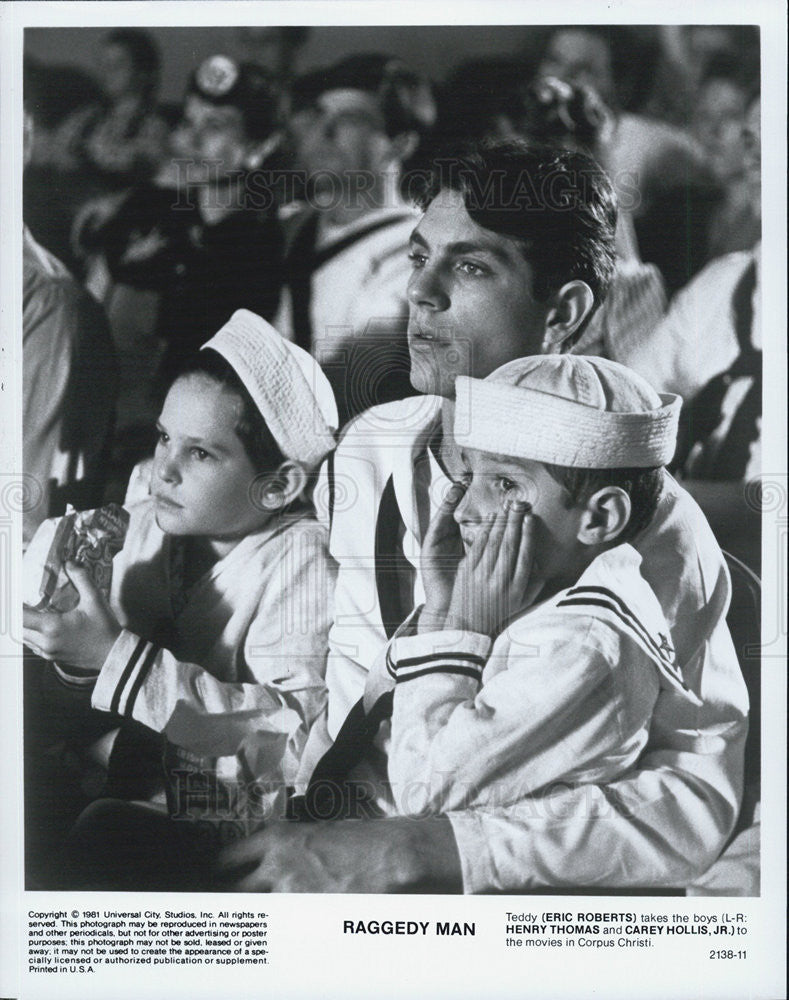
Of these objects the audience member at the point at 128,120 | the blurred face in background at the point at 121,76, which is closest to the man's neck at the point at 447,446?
the audience member at the point at 128,120

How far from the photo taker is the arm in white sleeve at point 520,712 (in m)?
1.63

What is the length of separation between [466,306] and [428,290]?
76 mm

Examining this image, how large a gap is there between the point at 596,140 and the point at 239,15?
0.70 m

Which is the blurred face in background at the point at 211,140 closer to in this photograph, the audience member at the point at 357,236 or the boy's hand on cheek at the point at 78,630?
the audience member at the point at 357,236

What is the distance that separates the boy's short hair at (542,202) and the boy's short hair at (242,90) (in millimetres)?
324

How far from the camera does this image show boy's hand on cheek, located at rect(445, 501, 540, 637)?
1648 mm

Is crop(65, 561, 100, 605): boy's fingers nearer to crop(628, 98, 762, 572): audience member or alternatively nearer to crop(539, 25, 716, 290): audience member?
crop(628, 98, 762, 572): audience member

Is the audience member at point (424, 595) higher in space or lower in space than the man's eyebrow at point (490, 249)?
lower

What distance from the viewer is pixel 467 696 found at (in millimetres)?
1629

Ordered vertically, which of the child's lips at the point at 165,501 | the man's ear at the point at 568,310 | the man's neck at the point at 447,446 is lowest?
the child's lips at the point at 165,501

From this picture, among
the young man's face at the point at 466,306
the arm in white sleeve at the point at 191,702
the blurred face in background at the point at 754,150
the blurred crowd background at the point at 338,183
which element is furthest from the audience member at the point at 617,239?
the arm in white sleeve at the point at 191,702

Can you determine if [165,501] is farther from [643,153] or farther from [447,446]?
[643,153]

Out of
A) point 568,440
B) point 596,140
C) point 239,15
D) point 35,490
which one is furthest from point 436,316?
point 35,490

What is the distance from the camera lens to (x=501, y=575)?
165 cm
